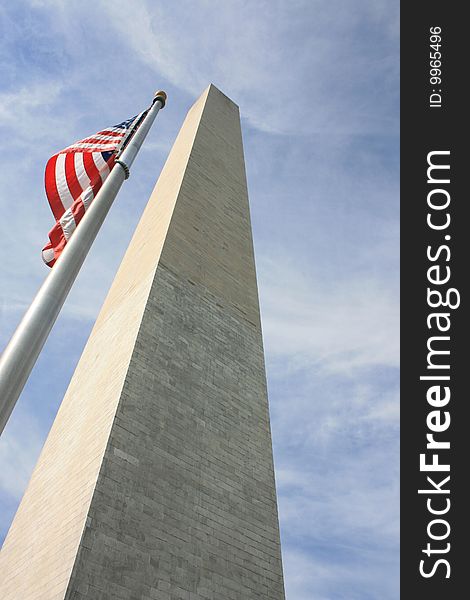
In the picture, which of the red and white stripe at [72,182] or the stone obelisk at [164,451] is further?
the stone obelisk at [164,451]

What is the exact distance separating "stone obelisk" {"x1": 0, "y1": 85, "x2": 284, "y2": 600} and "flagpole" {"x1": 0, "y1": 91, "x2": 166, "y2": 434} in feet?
10.1

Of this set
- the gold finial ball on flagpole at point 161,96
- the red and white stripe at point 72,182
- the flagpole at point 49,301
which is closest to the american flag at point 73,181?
the red and white stripe at point 72,182

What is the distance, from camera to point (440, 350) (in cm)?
833

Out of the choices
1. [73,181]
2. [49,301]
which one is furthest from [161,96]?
[49,301]

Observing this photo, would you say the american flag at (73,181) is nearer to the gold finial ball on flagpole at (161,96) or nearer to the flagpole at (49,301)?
the flagpole at (49,301)

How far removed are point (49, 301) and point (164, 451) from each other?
3.95 metres

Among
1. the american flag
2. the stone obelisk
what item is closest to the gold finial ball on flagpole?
the american flag

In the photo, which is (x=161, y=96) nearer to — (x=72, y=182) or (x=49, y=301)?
(x=72, y=182)

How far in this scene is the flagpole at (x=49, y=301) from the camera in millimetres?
4254

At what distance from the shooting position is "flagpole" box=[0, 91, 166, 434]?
14.0 ft

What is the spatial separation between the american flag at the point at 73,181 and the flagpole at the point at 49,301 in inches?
8.1

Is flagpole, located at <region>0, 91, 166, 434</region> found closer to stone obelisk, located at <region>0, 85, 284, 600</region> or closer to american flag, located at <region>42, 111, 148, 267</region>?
american flag, located at <region>42, 111, 148, 267</region>

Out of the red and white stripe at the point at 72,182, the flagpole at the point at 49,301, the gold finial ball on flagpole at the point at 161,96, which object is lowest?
the flagpole at the point at 49,301

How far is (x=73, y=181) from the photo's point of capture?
678cm
